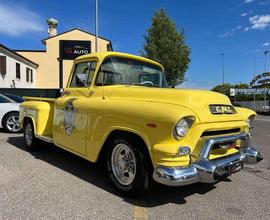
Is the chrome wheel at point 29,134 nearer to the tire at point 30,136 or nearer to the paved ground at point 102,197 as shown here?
the tire at point 30,136

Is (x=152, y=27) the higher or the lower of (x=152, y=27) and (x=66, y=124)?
the higher

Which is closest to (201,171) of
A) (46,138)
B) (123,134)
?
(123,134)

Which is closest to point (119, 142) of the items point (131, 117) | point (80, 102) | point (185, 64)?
point (131, 117)

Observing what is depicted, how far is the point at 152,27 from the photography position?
1332 inches

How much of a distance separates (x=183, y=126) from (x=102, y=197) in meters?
1.51

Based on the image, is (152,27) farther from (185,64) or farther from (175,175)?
(175,175)

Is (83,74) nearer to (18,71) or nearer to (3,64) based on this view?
(3,64)

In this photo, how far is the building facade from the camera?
24.6 meters

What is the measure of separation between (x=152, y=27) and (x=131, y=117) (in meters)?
31.1

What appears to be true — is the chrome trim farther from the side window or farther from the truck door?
the side window

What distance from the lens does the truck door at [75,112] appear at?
16.8ft

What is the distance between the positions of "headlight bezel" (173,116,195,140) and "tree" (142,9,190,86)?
2779 centimetres

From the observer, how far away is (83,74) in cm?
570

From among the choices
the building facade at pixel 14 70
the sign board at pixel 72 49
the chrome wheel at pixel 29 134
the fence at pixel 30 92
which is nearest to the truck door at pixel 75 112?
the chrome wheel at pixel 29 134
